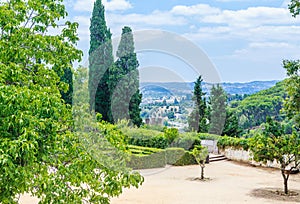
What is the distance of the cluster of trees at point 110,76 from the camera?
16.8 m

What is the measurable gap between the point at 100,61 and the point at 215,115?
823cm

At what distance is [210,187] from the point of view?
14.9 meters

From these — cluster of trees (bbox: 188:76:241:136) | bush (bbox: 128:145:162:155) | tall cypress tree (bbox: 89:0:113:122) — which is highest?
tall cypress tree (bbox: 89:0:113:122)

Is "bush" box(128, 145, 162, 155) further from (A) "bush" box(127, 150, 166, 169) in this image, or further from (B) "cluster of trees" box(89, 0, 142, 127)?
(B) "cluster of trees" box(89, 0, 142, 127)

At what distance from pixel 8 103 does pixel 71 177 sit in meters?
1.41

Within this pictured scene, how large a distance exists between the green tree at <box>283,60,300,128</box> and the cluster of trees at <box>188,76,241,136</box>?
8819 mm

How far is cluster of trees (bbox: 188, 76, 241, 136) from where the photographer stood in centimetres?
2612

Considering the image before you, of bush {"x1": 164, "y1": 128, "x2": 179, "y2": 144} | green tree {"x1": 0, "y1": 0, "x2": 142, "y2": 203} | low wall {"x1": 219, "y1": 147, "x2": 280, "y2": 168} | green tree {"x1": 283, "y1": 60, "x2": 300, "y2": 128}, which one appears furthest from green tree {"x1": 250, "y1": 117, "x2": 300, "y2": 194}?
green tree {"x1": 0, "y1": 0, "x2": 142, "y2": 203}

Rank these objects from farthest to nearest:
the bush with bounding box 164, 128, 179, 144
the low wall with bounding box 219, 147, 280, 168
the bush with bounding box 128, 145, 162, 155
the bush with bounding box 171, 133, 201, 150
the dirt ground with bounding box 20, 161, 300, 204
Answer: the bush with bounding box 171, 133, 201, 150, the low wall with bounding box 219, 147, 280, 168, the bush with bounding box 164, 128, 179, 144, the bush with bounding box 128, 145, 162, 155, the dirt ground with bounding box 20, 161, 300, 204

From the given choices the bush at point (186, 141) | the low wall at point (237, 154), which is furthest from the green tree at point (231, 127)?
the bush at point (186, 141)

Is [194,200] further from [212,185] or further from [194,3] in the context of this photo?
[194,3]

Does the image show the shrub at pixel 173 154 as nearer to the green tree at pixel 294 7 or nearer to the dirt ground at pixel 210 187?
the dirt ground at pixel 210 187

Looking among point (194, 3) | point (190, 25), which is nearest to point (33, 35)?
point (190, 25)

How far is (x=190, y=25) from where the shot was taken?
12.2m
